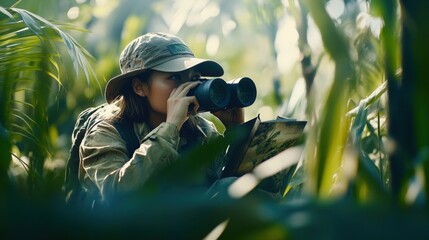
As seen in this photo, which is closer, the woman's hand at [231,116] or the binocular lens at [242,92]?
the binocular lens at [242,92]

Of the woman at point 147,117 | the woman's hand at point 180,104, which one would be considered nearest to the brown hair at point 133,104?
the woman at point 147,117

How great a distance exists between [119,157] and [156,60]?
0.27 m

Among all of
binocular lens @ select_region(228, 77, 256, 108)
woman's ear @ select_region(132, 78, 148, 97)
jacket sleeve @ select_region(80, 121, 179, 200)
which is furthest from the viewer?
woman's ear @ select_region(132, 78, 148, 97)

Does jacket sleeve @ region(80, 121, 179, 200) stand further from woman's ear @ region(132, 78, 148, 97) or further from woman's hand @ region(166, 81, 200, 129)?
woman's ear @ region(132, 78, 148, 97)

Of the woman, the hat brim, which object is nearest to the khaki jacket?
the woman

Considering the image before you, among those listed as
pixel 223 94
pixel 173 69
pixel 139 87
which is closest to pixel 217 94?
pixel 223 94

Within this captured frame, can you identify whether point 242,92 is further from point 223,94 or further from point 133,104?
point 133,104

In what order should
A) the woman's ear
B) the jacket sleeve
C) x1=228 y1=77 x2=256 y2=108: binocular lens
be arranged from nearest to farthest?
the jacket sleeve, x1=228 y1=77 x2=256 y2=108: binocular lens, the woman's ear

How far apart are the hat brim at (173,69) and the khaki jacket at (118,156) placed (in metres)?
0.13

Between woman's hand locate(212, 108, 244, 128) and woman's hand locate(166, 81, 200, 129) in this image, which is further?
woman's hand locate(212, 108, 244, 128)

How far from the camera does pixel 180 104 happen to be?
1700 millimetres

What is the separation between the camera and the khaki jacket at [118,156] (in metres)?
1.60

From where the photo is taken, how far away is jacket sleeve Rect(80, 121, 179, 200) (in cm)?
160

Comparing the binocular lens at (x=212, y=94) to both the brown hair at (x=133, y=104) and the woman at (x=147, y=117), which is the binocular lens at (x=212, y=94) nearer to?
the woman at (x=147, y=117)
